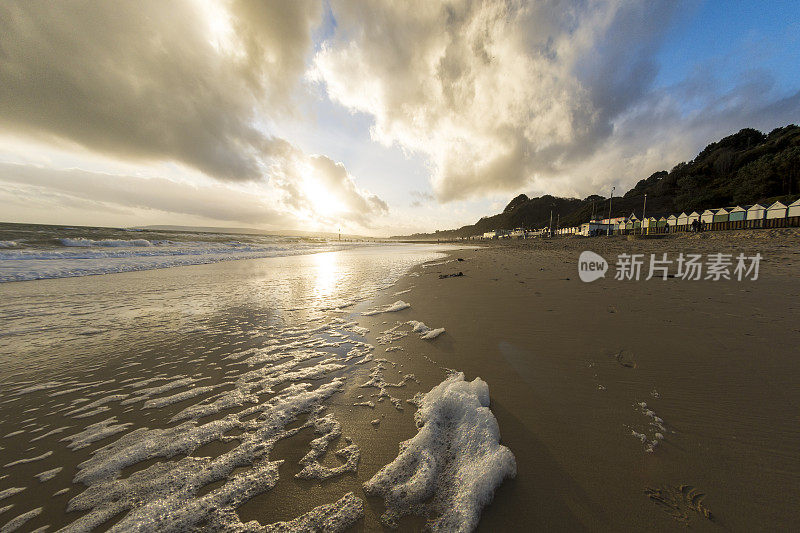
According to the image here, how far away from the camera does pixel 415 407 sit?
106 inches

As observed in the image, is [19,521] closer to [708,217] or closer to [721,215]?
[721,215]

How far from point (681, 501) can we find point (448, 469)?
1480 millimetres

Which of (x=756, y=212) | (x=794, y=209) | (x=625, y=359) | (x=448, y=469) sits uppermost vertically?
(x=756, y=212)

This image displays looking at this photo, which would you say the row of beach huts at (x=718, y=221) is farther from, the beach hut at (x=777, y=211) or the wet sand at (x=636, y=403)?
the wet sand at (x=636, y=403)

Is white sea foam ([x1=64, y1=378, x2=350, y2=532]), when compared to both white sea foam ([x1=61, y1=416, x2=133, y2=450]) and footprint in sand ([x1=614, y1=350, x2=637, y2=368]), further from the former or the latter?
footprint in sand ([x1=614, y1=350, x2=637, y2=368])

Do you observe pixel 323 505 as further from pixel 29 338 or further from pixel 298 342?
pixel 29 338

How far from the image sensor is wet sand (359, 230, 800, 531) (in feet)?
5.36

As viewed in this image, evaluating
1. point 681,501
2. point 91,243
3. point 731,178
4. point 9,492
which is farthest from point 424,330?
point 731,178

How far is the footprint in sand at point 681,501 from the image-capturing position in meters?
1.55

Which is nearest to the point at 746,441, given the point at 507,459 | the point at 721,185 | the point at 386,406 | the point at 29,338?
the point at 507,459

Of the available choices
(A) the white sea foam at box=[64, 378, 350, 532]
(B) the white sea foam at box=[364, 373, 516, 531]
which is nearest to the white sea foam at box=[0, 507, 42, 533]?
Answer: (A) the white sea foam at box=[64, 378, 350, 532]

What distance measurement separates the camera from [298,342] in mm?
4438

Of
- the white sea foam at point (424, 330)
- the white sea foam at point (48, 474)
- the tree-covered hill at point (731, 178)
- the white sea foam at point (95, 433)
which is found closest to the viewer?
the white sea foam at point (48, 474)

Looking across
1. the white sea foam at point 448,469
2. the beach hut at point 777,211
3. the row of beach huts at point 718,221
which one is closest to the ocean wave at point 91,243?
the white sea foam at point 448,469
